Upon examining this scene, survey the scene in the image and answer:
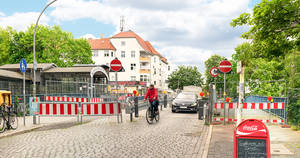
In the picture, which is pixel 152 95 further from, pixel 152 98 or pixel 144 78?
pixel 144 78

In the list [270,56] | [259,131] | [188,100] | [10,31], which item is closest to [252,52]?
[270,56]

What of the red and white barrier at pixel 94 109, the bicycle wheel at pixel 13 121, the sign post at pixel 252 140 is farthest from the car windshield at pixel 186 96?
the sign post at pixel 252 140

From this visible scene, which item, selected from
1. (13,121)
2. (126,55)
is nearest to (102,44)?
(126,55)

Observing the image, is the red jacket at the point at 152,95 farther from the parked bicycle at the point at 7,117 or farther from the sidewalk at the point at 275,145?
the parked bicycle at the point at 7,117

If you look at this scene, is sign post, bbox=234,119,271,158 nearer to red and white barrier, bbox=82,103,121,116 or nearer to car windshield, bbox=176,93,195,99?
red and white barrier, bbox=82,103,121,116

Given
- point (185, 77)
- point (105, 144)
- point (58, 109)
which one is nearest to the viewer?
point (105, 144)

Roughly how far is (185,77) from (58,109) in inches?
3059

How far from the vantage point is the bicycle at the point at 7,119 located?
420 inches

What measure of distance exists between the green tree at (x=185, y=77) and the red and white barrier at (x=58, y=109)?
251ft

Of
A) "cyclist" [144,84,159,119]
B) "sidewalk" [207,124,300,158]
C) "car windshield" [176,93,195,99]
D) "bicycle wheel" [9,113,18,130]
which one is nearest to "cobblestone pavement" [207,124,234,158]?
"sidewalk" [207,124,300,158]

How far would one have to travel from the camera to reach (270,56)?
35.7 feet

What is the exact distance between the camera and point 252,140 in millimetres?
4918

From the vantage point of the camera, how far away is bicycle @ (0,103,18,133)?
10662 millimetres

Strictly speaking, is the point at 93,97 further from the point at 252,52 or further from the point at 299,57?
the point at 299,57
